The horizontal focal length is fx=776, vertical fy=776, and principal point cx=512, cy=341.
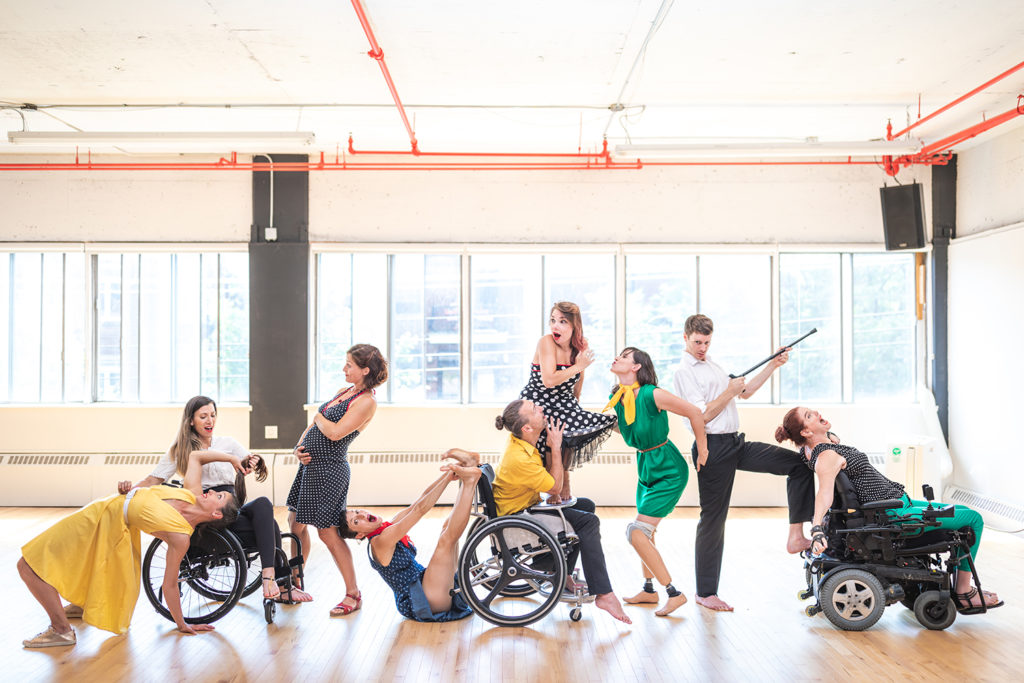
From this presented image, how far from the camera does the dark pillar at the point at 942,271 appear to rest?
7434 millimetres

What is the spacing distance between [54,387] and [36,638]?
4566 mm

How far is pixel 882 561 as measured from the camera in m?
3.87

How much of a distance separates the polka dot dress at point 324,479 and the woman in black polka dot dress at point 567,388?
3.44 ft

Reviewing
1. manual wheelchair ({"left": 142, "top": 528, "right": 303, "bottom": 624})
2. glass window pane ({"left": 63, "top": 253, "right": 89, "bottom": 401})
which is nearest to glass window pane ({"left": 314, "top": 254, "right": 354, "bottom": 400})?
glass window pane ({"left": 63, "top": 253, "right": 89, "bottom": 401})

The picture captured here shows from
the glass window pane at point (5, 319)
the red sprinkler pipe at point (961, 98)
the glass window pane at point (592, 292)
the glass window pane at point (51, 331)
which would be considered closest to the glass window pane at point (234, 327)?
the glass window pane at point (51, 331)

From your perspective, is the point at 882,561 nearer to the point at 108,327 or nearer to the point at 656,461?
the point at 656,461

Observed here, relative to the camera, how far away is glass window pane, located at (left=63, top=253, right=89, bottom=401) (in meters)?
7.58

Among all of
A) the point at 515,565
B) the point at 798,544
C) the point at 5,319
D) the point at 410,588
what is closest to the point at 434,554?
the point at 410,588

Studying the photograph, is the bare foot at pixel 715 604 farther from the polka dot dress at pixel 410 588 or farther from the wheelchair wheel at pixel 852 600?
the polka dot dress at pixel 410 588

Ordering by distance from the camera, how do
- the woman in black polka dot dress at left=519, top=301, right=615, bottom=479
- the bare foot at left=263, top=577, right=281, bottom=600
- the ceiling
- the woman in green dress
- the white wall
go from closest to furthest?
the bare foot at left=263, top=577, right=281, bottom=600 → the woman in green dress → the woman in black polka dot dress at left=519, top=301, right=615, bottom=479 → the ceiling → the white wall

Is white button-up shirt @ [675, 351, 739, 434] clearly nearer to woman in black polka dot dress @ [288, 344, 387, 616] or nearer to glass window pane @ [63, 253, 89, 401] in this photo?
woman in black polka dot dress @ [288, 344, 387, 616]

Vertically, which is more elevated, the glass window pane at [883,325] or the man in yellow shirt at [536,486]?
the glass window pane at [883,325]

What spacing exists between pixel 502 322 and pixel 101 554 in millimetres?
4502

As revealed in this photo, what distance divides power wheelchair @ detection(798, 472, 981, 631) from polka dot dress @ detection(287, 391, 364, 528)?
2527mm
